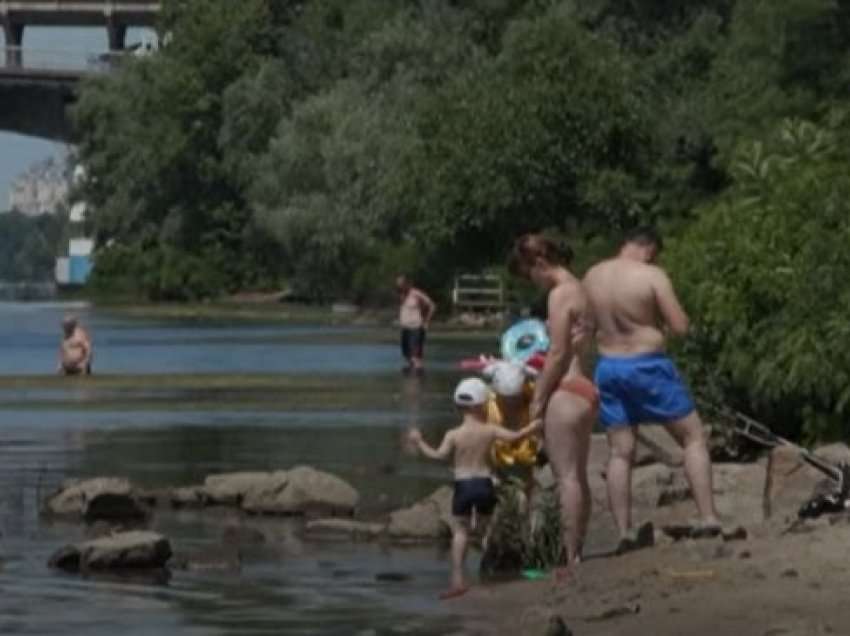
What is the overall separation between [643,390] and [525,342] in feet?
8.83

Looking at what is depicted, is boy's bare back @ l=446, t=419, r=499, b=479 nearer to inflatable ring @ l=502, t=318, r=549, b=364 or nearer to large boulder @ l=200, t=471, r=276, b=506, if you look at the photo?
inflatable ring @ l=502, t=318, r=549, b=364

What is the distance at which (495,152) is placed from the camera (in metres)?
64.1

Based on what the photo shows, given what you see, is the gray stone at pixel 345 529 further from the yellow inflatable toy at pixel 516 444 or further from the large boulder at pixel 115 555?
the large boulder at pixel 115 555

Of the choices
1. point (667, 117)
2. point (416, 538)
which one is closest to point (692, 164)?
point (667, 117)

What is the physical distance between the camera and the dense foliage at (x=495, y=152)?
24.4 meters

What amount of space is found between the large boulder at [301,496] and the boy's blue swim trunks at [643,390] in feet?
15.5

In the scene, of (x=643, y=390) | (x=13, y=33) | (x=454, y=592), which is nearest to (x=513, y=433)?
(x=643, y=390)

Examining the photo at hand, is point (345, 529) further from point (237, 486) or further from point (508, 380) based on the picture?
point (508, 380)

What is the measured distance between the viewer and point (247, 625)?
51.1ft

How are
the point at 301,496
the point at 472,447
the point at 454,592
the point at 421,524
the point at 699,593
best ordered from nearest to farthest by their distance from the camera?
the point at 699,593, the point at 454,592, the point at 472,447, the point at 421,524, the point at 301,496

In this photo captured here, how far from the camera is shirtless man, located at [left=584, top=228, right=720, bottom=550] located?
1669 cm

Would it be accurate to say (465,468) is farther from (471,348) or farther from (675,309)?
(471,348)

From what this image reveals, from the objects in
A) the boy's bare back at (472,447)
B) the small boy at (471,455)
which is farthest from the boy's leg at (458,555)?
the boy's bare back at (472,447)

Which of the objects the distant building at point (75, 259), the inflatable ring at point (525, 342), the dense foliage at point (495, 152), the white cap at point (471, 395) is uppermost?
the dense foliage at point (495, 152)
